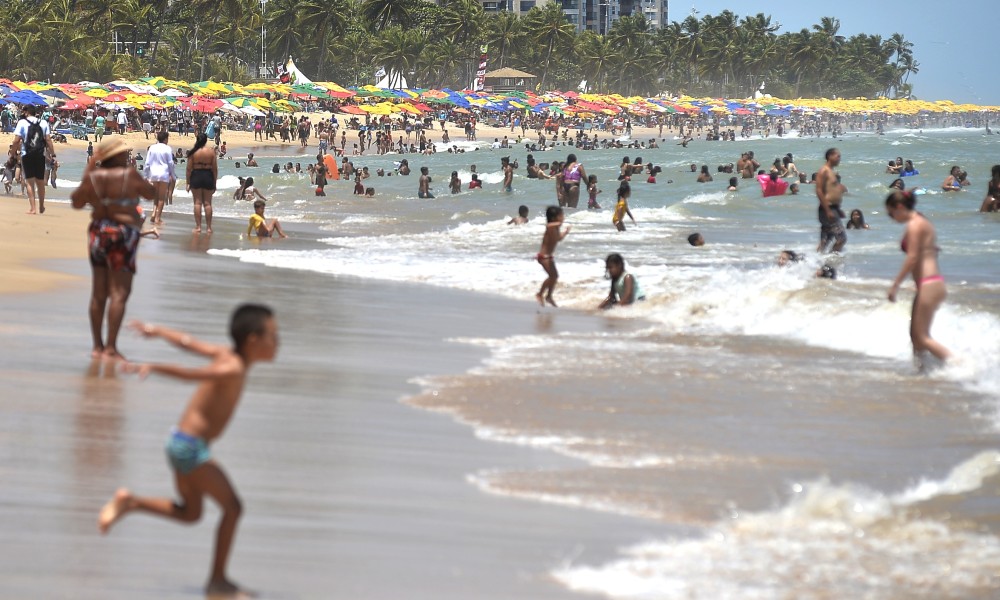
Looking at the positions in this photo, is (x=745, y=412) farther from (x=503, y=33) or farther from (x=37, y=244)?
(x=503, y=33)

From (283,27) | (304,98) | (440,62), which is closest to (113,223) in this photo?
(304,98)

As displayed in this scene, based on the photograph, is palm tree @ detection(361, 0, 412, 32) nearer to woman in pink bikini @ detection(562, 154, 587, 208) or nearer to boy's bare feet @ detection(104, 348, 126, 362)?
woman in pink bikini @ detection(562, 154, 587, 208)

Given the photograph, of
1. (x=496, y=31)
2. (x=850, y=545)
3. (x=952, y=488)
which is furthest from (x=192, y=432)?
(x=496, y=31)

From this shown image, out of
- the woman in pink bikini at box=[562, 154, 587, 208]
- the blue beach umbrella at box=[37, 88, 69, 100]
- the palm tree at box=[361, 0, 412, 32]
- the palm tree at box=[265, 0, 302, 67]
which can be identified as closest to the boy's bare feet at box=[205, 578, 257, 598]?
the woman in pink bikini at box=[562, 154, 587, 208]

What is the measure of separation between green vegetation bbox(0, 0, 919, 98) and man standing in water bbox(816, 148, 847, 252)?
6195cm

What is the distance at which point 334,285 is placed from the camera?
542 inches

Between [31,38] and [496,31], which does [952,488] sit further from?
[496,31]

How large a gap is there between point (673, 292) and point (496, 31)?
111 m

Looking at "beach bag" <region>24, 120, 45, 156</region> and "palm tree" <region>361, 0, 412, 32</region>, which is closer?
"beach bag" <region>24, 120, 45, 156</region>

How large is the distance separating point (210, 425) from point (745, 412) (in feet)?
14.8

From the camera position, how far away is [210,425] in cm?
401

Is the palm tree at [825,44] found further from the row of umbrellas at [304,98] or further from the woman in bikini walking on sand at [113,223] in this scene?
the woman in bikini walking on sand at [113,223]

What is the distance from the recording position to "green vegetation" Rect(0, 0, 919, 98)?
248ft

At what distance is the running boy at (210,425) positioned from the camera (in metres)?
3.93
